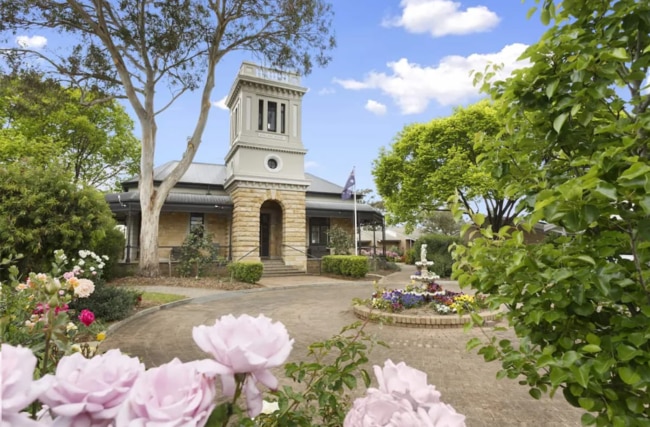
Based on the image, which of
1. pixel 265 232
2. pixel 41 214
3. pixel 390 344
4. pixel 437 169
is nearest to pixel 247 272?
pixel 265 232

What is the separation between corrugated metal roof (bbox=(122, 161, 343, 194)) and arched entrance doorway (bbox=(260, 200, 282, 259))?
9.84ft

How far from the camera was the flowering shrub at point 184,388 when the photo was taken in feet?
1.86

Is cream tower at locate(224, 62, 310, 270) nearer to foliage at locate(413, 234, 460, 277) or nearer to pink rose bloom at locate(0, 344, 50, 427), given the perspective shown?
foliage at locate(413, 234, 460, 277)

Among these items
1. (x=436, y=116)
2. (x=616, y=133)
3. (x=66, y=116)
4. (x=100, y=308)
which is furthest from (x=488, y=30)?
(x=66, y=116)

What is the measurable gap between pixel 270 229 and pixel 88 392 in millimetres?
21178

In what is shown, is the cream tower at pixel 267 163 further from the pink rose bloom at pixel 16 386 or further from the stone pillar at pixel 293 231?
the pink rose bloom at pixel 16 386

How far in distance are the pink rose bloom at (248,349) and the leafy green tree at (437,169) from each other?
61.4 ft

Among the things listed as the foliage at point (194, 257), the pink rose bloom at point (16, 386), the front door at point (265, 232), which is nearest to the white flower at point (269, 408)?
the pink rose bloom at point (16, 386)

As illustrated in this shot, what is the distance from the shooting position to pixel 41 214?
305 inches

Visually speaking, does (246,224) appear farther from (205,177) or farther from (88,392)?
(88,392)

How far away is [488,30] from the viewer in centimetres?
495

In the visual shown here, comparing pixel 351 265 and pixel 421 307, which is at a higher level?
pixel 351 265

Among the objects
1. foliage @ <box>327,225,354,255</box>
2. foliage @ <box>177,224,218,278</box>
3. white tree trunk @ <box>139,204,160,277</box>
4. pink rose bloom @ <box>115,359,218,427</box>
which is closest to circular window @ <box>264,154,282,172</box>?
foliage @ <box>327,225,354,255</box>

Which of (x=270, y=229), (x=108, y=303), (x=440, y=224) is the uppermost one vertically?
(x=440, y=224)
